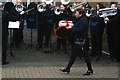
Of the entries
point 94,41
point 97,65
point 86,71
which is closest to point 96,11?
point 94,41

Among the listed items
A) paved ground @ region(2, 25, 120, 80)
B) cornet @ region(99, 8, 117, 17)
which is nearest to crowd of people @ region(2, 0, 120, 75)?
cornet @ region(99, 8, 117, 17)

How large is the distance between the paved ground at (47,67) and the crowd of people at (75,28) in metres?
0.36

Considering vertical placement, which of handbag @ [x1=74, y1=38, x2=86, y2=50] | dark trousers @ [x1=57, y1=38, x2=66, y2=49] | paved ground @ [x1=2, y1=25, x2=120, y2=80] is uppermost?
handbag @ [x1=74, y1=38, x2=86, y2=50]

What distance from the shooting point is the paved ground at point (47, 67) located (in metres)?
11.4

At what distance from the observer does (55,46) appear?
16656 mm

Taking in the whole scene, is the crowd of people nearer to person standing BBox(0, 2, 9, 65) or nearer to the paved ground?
person standing BBox(0, 2, 9, 65)

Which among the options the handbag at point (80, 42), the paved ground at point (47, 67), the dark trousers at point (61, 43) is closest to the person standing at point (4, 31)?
the paved ground at point (47, 67)

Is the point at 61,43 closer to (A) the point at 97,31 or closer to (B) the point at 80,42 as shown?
(A) the point at 97,31

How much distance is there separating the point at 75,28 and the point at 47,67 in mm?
2152

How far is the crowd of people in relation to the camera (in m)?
11.6

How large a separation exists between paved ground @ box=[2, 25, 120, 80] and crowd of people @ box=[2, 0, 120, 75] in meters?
0.36

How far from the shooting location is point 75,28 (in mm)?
11453

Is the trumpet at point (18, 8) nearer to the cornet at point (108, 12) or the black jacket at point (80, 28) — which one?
the cornet at point (108, 12)

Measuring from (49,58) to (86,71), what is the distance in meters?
2.66
